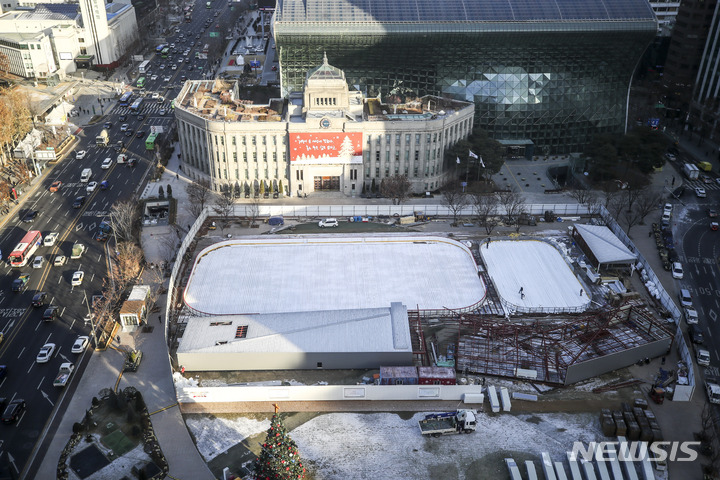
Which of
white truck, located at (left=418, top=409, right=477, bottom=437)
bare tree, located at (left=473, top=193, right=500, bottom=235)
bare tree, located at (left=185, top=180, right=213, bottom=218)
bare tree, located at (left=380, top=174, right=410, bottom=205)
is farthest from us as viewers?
bare tree, located at (left=380, top=174, right=410, bottom=205)

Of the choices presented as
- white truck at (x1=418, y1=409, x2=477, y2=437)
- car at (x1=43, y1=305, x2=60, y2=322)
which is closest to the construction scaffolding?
white truck at (x1=418, y1=409, x2=477, y2=437)

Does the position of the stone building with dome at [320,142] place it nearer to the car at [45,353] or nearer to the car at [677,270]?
the car at [677,270]

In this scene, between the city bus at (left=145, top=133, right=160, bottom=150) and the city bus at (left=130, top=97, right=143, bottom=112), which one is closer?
the city bus at (left=145, top=133, right=160, bottom=150)

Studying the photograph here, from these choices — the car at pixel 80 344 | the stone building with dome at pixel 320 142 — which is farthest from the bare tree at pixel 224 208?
the car at pixel 80 344

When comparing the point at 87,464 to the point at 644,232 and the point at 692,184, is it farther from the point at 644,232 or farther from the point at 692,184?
the point at 692,184

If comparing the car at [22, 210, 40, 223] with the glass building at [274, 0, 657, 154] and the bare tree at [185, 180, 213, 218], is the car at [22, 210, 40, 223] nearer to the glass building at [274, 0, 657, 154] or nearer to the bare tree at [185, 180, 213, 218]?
the bare tree at [185, 180, 213, 218]

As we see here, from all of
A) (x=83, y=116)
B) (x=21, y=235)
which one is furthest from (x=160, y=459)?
(x=83, y=116)

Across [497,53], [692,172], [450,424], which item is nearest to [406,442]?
[450,424]
